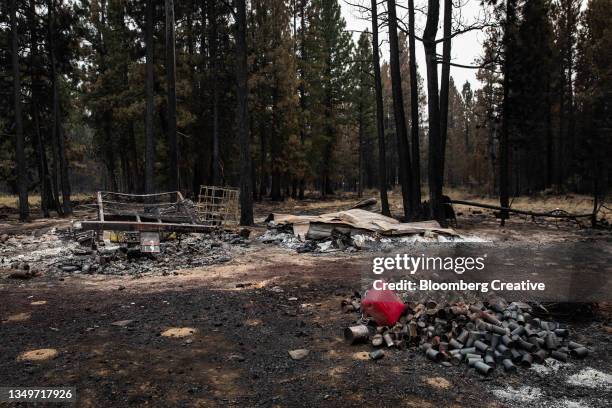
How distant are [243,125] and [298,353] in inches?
468

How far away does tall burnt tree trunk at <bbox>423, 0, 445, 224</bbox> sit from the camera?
499 inches

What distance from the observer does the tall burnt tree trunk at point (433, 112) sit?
12664mm

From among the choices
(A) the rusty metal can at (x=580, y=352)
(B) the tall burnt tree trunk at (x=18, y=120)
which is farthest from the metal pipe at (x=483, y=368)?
(B) the tall burnt tree trunk at (x=18, y=120)

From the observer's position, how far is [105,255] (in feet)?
31.3

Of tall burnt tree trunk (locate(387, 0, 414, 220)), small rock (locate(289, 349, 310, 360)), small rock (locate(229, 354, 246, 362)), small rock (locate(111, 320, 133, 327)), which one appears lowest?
small rock (locate(289, 349, 310, 360))

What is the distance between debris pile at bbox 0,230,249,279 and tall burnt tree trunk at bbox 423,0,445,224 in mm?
6510

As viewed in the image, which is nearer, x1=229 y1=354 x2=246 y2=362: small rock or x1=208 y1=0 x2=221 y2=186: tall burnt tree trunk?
x1=229 y1=354 x2=246 y2=362: small rock

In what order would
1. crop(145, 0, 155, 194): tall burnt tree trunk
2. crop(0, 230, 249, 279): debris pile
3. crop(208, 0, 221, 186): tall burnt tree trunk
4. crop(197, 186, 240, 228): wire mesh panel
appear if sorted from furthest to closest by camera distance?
crop(208, 0, 221, 186): tall burnt tree trunk < crop(145, 0, 155, 194): tall burnt tree trunk < crop(197, 186, 240, 228): wire mesh panel < crop(0, 230, 249, 279): debris pile

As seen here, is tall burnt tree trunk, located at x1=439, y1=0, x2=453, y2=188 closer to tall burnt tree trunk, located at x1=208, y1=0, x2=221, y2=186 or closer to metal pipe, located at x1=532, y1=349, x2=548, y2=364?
metal pipe, located at x1=532, y1=349, x2=548, y2=364

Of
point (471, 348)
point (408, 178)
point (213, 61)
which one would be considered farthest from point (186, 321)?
point (213, 61)

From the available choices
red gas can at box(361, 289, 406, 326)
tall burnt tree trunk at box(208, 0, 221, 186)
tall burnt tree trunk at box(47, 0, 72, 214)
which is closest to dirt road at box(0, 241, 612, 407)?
red gas can at box(361, 289, 406, 326)

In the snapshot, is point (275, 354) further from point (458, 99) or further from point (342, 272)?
point (458, 99)

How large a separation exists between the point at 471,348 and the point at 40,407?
404 centimetres

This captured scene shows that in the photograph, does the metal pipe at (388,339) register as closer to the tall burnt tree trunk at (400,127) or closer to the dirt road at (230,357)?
the dirt road at (230,357)
